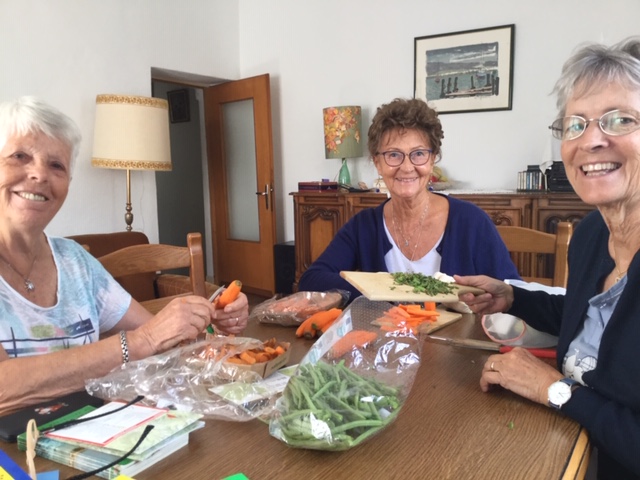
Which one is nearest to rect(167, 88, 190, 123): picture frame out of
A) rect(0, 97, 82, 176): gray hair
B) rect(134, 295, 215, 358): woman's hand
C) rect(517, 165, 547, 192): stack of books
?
rect(517, 165, 547, 192): stack of books

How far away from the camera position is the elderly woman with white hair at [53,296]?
1055 mm

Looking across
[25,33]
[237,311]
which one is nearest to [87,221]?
[25,33]

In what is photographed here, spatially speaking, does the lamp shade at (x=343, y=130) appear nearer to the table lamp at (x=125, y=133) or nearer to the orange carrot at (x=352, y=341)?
the table lamp at (x=125, y=133)

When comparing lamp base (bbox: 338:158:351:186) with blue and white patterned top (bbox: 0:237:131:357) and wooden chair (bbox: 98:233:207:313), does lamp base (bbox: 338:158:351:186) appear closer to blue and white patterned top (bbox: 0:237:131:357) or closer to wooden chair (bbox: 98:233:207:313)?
wooden chair (bbox: 98:233:207:313)

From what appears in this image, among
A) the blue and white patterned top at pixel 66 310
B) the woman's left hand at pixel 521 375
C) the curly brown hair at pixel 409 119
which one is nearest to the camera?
the woman's left hand at pixel 521 375

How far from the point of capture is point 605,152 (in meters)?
1.04

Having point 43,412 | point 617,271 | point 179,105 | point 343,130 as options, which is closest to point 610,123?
point 617,271

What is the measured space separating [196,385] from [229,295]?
0.34 m

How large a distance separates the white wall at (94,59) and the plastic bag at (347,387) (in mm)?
3355

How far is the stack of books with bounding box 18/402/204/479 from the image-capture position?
75 centimetres

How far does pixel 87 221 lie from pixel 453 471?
3710mm

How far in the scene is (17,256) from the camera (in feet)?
4.18

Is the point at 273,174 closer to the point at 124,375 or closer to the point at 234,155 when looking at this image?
the point at 234,155

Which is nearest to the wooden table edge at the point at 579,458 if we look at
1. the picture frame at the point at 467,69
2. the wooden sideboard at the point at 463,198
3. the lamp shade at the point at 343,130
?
the wooden sideboard at the point at 463,198
